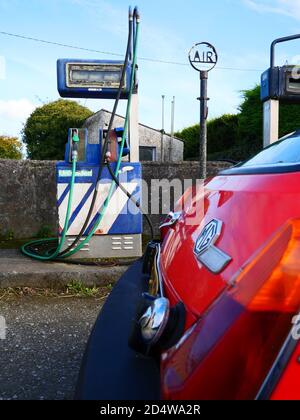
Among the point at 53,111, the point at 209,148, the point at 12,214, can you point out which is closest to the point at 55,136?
the point at 53,111

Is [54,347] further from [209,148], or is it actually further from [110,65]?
[209,148]

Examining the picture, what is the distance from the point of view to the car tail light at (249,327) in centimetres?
81

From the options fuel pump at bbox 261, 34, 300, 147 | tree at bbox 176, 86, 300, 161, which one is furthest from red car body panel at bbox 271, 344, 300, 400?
tree at bbox 176, 86, 300, 161

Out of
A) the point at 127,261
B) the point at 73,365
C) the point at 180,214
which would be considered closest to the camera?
the point at 180,214

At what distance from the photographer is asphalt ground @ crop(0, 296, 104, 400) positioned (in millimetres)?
Result: 1944

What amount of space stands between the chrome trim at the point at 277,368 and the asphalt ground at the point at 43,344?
4.21ft

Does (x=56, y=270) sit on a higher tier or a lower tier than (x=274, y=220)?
lower

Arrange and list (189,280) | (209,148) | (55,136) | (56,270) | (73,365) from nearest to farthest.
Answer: (189,280), (73,365), (56,270), (209,148), (55,136)

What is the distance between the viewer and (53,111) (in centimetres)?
2042

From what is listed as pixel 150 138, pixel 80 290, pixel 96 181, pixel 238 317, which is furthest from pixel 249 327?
pixel 150 138

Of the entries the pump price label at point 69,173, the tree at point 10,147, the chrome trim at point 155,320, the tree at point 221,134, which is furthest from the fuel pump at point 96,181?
the tree at point 10,147

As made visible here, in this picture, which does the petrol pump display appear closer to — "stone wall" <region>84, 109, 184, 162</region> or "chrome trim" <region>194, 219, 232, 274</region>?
"chrome trim" <region>194, 219, 232, 274</region>

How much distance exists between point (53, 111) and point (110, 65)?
17.5 meters

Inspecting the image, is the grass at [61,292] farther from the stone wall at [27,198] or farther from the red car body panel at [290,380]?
the red car body panel at [290,380]
